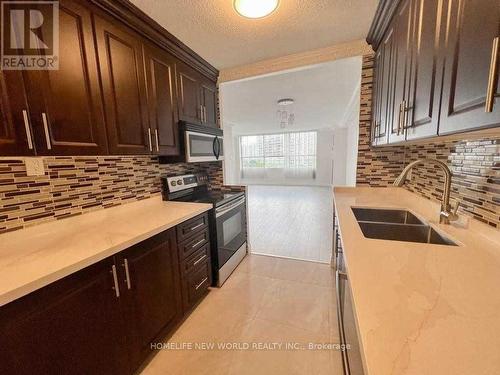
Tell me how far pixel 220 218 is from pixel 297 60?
1.75 meters

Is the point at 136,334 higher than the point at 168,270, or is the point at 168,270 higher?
the point at 168,270

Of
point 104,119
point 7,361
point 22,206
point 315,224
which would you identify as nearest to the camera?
point 7,361

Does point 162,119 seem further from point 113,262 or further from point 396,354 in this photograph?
point 396,354

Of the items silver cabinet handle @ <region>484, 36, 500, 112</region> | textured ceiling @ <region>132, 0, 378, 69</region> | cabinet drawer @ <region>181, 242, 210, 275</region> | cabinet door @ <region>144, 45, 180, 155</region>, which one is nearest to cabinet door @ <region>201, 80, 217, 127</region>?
textured ceiling @ <region>132, 0, 378, 69</region>

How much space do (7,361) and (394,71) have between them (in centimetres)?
236

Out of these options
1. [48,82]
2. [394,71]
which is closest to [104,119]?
[48,82]

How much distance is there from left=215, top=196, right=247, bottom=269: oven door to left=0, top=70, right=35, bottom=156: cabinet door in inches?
52.2

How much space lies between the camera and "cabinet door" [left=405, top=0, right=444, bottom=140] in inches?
33.7

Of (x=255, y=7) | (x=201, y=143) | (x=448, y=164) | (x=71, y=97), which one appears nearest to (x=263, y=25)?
(x=255, y=7)

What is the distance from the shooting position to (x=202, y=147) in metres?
2.12

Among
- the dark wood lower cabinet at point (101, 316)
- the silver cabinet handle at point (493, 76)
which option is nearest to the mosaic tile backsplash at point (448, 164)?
the silver cabinet handle at point (493, 76)

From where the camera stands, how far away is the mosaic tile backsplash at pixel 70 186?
113 cm

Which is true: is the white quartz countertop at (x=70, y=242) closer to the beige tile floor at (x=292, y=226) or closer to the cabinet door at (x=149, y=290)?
the cabinet door at (x=149, y=290)

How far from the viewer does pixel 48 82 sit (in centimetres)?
102
